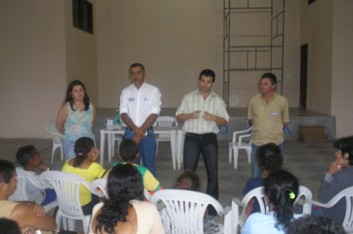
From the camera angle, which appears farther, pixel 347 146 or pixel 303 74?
pixel 303 74

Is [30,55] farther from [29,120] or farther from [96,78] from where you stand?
[96,78]

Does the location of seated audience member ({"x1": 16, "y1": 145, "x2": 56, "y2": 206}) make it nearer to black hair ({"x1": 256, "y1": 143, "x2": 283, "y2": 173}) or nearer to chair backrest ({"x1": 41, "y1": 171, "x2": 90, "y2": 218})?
chair backrest ({"x1": 41, "y1": 171, "x2": 90, "y2": 218})

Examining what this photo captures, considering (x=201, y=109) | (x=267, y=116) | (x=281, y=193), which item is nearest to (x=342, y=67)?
(x=267, y=116)

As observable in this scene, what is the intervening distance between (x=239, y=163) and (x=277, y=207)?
4.48m

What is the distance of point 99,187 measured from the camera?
2832mm

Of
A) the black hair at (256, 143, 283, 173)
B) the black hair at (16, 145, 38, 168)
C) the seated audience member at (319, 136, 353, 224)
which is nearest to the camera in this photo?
the seated audience member at (319, 136, 353, 224)

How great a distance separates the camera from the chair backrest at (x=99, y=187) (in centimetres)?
279

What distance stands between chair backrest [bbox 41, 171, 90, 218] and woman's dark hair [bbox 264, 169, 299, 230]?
145cm

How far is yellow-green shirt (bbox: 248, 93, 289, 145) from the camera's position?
3.78m

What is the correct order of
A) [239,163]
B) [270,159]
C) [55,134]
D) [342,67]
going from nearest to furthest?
[270,159] → [55,134] → [239,163] → [342,67]

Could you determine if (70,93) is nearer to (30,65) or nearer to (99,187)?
(99,187)

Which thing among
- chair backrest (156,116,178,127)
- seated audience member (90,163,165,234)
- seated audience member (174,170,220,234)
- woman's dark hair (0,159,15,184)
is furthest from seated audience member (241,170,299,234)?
chair backrest (156,116,178,127)

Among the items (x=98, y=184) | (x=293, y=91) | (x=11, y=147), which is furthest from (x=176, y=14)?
(x=98, y=184)

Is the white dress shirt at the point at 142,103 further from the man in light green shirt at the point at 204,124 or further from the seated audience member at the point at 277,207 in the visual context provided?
the seated audience member at the point at 277,207
